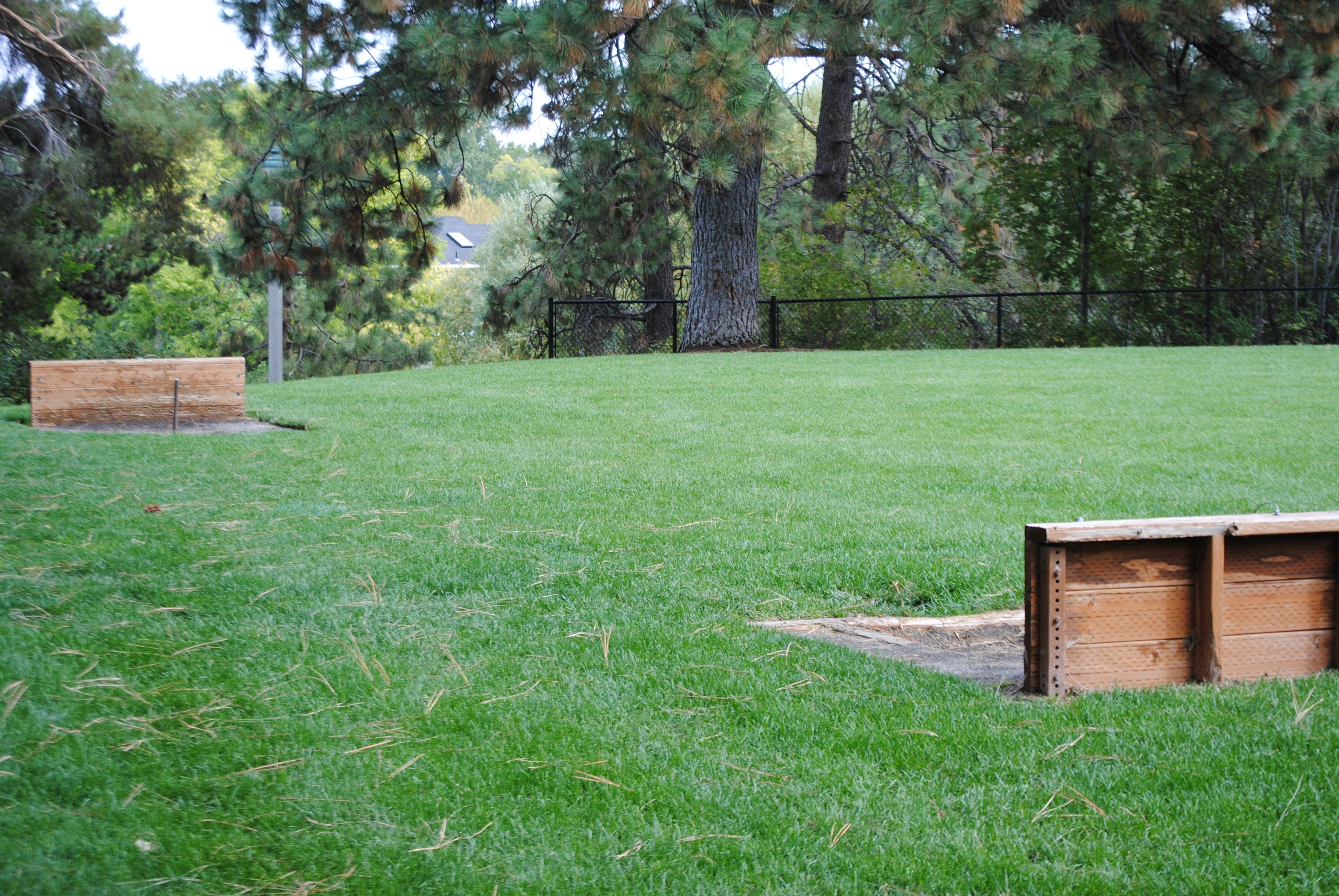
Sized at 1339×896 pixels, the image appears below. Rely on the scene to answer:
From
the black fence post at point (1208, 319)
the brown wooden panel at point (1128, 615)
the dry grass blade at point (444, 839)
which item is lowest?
the dry grass blade at point (444, 839)

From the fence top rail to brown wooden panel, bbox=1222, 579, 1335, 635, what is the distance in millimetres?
14082

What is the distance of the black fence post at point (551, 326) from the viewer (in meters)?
18.4

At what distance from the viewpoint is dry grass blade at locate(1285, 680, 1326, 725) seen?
2.76m

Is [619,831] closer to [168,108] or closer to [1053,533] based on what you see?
[1053,533]

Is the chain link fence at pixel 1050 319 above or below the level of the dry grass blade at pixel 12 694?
above

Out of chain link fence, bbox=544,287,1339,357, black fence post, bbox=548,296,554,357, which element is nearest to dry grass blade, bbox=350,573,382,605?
chain link fence, bbox=544,287,1339,357

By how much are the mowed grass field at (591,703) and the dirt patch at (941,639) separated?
0.39 feet

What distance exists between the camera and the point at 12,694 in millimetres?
2834

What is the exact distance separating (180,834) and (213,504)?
11.2ft

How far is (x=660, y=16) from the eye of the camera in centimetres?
1123

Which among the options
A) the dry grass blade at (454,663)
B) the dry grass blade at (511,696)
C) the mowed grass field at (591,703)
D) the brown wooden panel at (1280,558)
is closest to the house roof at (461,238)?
the mowed grass field at (591,703)

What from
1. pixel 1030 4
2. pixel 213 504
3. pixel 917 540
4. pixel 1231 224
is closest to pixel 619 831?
pixel 917 540

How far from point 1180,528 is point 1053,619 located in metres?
0.42

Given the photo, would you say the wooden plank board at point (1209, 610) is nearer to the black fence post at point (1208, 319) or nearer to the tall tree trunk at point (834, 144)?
the black fence post at point (1208, 319)
